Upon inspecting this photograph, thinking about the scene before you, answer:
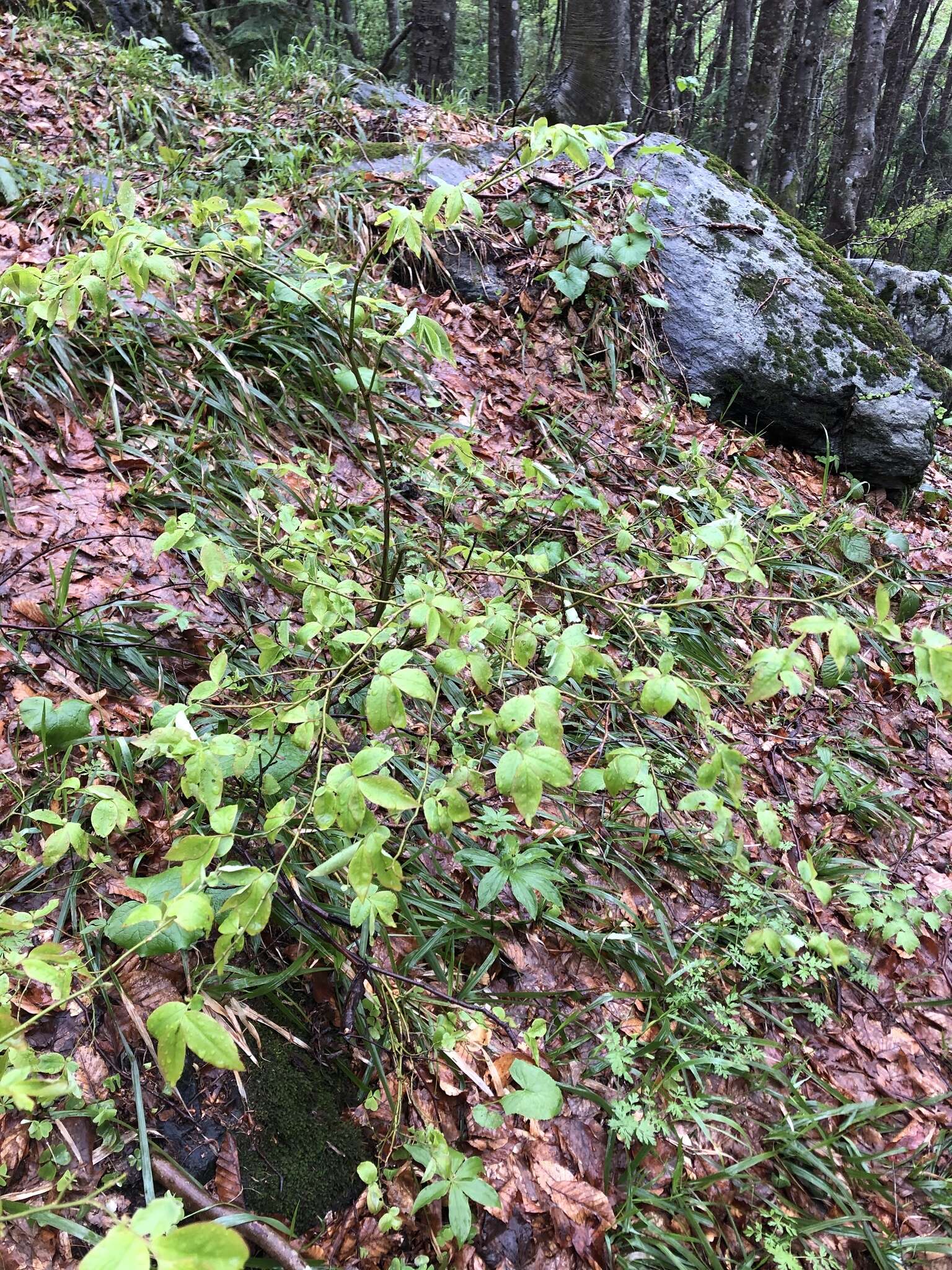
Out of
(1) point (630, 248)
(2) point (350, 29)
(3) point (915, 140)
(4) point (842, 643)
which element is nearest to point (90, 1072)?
(4) point (842, 643)

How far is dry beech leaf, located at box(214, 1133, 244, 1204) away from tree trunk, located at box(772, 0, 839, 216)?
13.2 meters

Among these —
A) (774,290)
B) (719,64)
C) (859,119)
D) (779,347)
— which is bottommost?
(779,347)

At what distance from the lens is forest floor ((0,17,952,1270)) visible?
5.05 feet

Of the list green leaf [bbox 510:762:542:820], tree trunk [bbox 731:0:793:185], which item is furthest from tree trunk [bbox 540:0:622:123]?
green leaf [bbox 510:762:542:820]

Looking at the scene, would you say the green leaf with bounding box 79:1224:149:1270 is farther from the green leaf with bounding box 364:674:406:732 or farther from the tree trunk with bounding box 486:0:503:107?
the tree trunk with bounding box 486:0:503:107

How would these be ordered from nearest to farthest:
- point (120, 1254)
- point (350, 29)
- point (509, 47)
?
point (120, 1254) < point (509, 47) < point (350, 29)

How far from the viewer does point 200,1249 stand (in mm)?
689

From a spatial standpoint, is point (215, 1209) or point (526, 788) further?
point (215, 1209)

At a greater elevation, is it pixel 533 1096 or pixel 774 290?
pixel 774 290

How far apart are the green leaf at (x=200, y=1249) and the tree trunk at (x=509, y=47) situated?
39.8 ft

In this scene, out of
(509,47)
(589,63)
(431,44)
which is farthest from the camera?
(509,47)

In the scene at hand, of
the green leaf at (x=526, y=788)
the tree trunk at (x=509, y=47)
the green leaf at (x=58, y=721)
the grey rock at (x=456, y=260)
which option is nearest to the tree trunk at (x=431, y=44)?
the tree trunk at (x=509, y=47)

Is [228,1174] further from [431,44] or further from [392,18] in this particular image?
[392,18]

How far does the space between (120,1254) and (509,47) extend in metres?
13.1
